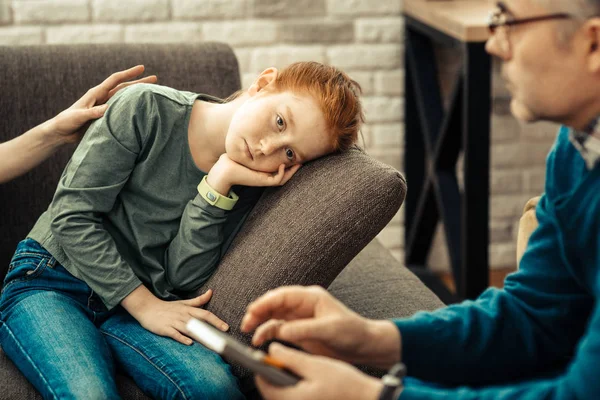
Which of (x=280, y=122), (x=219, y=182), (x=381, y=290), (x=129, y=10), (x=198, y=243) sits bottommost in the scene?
(x=381, y=290)

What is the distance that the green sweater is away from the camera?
59.6 inches

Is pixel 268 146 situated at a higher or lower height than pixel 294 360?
higher

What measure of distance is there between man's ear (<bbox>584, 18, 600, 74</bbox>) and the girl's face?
635 mm

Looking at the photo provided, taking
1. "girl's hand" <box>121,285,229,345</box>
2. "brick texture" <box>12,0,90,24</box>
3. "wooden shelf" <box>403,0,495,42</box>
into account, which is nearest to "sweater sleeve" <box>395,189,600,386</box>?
"girl's hand" <box>121,285,229,345</box>

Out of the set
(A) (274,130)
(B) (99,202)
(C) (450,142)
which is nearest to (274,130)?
(A) (274,130)

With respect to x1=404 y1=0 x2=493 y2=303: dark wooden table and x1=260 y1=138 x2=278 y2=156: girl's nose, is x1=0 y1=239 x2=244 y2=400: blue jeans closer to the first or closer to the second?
x1=260 y1=138 x2=278 y2=156: girl's nose

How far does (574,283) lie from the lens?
111 centimetres

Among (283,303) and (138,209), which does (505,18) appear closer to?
(283,303)

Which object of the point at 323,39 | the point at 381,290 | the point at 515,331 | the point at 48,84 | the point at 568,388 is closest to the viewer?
the point at 568,388

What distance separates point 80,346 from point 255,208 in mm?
411

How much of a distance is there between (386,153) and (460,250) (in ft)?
1.54

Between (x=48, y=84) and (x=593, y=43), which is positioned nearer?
(x=593, y=43)

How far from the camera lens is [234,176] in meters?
1.52

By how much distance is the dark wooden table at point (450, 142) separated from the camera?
2.32 meters
